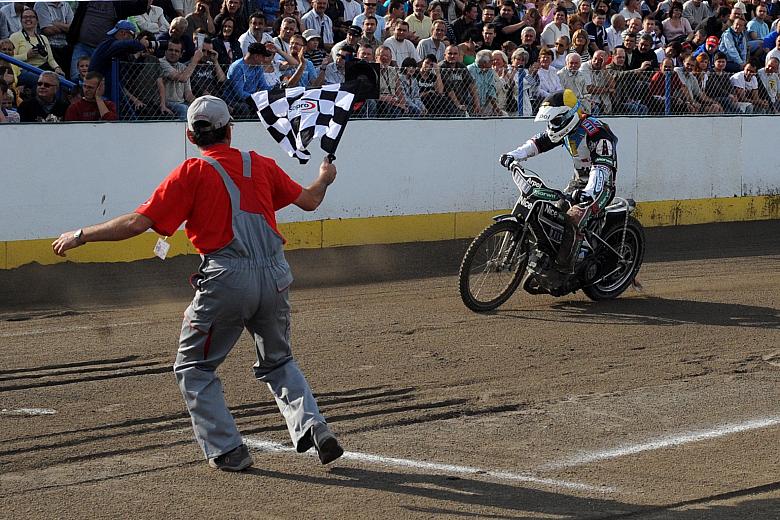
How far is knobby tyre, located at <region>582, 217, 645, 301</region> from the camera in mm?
10820

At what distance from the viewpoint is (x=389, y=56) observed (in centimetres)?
1522

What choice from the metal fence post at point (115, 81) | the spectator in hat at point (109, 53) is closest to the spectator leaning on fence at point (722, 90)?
the spectator in hat at point (109, 53)

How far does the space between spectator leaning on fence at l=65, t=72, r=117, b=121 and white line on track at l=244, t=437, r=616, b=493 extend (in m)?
7.13

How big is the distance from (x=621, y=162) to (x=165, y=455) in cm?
1121

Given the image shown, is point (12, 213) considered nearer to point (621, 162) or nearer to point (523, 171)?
point (523, 171)

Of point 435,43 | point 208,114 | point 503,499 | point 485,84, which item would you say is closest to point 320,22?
point 435,43

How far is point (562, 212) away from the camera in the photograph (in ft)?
33.4

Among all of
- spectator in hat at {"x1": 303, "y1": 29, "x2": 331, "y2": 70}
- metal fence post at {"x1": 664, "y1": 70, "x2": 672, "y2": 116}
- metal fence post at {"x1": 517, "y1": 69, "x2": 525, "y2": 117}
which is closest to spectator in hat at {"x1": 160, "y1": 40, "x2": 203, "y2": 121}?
spectator in hat at {"x1": 303, "y1": 29, "x2": 331, "y2": 70}

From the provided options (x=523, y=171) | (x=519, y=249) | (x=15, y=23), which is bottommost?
(x=519, y=249)

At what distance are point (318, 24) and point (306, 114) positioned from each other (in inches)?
404

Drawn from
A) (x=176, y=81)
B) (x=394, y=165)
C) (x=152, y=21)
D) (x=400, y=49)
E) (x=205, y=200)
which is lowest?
(x=394, y=165)

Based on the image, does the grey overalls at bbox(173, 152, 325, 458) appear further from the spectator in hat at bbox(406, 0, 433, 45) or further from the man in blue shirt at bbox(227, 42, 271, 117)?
the spectator in hat at bbox(406, 0, 433, 45)

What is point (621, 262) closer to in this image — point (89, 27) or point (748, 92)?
point (89, 27)

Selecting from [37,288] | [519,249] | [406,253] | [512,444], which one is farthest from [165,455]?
[406,253]
